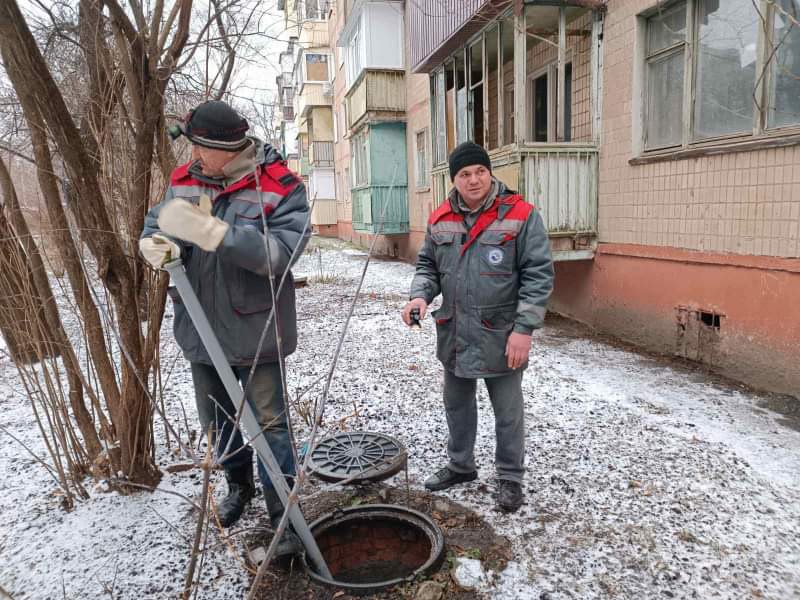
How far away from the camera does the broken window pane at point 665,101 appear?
4.89 m

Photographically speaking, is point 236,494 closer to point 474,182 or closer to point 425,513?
point 425,513

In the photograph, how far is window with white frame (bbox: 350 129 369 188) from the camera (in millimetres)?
13822

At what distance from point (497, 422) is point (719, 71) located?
12.6 feet

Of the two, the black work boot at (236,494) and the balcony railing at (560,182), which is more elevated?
the balcony railing at (560,182)

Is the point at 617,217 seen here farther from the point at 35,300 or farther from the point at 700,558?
the point at 35,300

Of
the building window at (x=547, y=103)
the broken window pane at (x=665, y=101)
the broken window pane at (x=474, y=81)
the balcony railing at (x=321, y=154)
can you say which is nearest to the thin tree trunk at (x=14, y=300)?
the broken window pane at (x=665, y=101)

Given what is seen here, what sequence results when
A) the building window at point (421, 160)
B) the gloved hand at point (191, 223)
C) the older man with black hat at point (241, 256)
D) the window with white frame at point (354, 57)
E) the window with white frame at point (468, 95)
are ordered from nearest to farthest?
the gloved hand at point (191, 223) < the older man with black hat at point (241, 256) < the window with white frame at point (468, 95) < the building window at point (421, 160) < the window with white frame at point (354, 57)

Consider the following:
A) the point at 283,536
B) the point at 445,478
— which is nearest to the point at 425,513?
the point at 445,478

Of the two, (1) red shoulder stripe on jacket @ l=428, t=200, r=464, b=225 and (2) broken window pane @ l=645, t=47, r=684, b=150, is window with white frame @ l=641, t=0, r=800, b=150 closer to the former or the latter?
(2) broken window pane @ l=645, t=47, r=684, b=150

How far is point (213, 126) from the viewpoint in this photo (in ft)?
6.28

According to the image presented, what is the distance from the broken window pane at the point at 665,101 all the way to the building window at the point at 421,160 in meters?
6.96

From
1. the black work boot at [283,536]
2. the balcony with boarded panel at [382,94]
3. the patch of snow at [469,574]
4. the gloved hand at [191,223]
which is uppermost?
the balcony with boarded panel at [382,94]

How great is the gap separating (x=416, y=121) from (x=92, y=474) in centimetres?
1088

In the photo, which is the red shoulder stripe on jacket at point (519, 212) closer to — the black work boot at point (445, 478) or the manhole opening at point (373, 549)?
the black work boot at point (445, 478)
